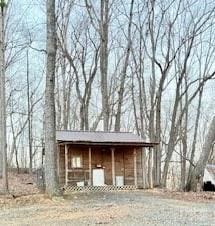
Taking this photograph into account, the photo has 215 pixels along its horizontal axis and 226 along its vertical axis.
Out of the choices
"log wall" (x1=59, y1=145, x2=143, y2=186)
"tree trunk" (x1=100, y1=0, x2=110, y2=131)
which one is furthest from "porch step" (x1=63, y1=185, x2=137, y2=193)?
"tree trunk" (x1=100, y1=0, x2=110, y2=131)

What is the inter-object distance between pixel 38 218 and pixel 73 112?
32680 mm

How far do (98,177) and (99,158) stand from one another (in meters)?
1.18

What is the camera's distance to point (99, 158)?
24.4 m

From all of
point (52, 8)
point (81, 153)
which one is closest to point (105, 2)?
point (81, 153)

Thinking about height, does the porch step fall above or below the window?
below

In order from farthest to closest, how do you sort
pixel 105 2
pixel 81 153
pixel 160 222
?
pixel 105 2
pixel 81 153
pixel 160 222

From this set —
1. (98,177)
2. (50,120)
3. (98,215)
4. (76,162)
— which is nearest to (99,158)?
(98,177)

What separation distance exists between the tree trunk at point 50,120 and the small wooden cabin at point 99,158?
6640mm

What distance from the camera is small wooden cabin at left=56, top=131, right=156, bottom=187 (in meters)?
23.3

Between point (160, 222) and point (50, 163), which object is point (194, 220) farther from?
point (50, 163)

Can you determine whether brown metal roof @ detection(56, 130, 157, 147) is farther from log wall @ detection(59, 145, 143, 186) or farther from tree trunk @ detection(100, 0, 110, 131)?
tree trunk @ detection(100, 0, 110, 131)

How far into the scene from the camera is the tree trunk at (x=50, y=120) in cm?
1552

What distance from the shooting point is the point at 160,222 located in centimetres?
995

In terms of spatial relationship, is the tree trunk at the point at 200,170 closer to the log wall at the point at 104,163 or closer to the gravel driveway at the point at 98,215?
the log wall at the point at 104,163
